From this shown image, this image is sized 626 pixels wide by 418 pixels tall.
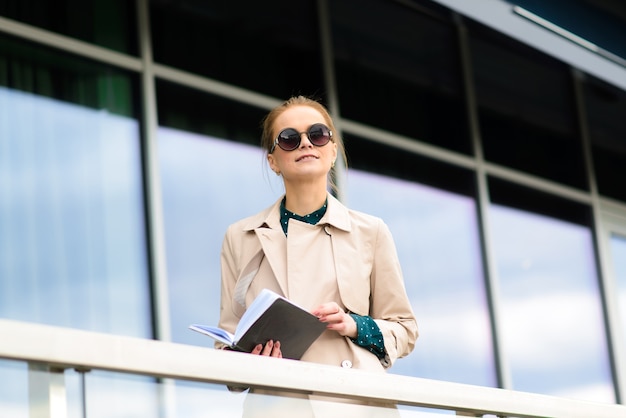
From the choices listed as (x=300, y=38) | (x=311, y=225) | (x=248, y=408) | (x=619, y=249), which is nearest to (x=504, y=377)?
(x=619, y=249)

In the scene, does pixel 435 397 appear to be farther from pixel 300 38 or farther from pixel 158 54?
pixel 300 38

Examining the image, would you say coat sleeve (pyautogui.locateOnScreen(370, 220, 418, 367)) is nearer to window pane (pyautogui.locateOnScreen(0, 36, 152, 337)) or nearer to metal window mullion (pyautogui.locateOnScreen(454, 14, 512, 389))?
window pane (pyautogui.locateOnScreen(0, 36, 152, 337))

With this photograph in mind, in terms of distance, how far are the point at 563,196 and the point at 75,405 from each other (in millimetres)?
7233

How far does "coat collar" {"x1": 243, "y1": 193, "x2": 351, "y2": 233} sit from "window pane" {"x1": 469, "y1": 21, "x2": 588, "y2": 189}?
5.13 m

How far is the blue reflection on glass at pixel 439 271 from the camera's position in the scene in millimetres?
7418

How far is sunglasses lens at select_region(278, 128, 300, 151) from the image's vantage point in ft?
10.1

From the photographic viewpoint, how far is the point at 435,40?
8.12 meters

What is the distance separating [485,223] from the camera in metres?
8.09

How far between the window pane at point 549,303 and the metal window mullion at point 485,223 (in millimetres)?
65

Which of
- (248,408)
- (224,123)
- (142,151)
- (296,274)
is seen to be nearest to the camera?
(248,408)

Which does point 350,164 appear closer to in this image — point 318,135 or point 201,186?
point 201,186

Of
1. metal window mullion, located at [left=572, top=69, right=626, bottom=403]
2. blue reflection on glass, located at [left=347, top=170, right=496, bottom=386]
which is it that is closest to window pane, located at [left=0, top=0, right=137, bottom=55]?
blue reflection on glass, located at [left=347, top=170, right=496, bottom=386]

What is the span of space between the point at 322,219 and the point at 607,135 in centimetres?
697

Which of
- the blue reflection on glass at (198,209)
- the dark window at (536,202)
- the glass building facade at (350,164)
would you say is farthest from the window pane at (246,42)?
the dark window at (536,202)
